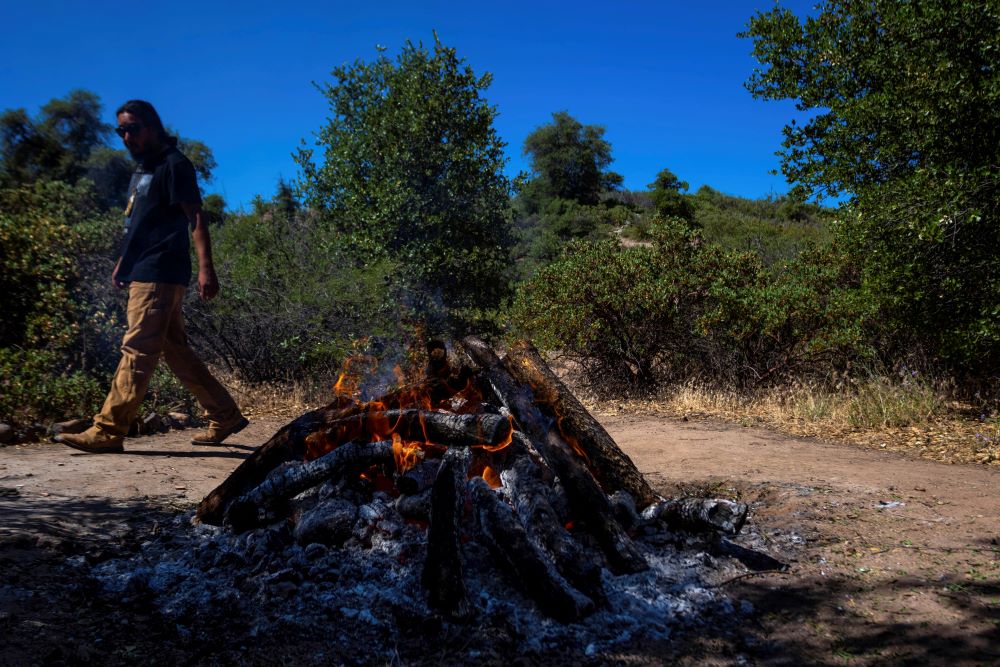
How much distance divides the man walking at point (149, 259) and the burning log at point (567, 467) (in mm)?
2215

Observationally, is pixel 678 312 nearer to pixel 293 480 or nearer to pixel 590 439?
pixel 590 439

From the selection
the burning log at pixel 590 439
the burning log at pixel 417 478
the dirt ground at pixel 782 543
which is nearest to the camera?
the dirt ground at pixel 782 543

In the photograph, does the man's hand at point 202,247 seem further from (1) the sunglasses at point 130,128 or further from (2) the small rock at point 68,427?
(2) the small rock at point 68,427

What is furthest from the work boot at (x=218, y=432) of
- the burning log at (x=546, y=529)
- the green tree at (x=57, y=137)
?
the green tree at (x=57, y=137)

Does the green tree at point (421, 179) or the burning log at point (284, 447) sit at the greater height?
the green tree at point (421, 179)

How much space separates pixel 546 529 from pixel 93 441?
12.0 ft

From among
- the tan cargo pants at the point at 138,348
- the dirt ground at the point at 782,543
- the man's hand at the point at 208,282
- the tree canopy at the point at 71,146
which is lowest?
the dirt ground at the point at 782,543

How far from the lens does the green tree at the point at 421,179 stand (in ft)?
39.4

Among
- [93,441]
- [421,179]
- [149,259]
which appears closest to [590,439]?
[149,259]

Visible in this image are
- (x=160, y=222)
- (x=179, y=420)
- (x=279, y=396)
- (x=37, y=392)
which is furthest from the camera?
(x=279, y=396)

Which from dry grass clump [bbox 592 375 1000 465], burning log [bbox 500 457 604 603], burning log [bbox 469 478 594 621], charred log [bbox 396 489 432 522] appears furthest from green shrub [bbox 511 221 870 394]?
burning log [bbox 469 478 594 621]

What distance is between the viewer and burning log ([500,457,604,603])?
9.35 ft

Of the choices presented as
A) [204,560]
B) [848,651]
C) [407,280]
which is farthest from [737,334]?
[204,560]

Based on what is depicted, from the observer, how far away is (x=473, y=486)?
3230 millimetres
